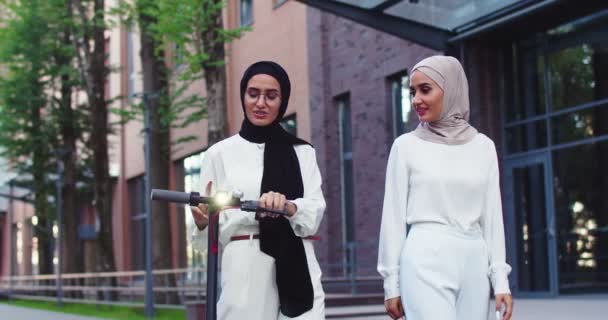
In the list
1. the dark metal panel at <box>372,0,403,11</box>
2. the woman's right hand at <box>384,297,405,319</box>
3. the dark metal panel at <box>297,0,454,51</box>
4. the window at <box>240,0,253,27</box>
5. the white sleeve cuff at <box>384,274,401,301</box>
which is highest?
the window at <box>240,0,253,27</box>

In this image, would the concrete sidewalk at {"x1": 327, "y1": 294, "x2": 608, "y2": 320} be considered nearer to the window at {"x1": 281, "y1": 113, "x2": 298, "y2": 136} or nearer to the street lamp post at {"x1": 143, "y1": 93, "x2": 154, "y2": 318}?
the street lamp post at {"x1": 143, "y1": 93, "x2": 154, "y2": 318}

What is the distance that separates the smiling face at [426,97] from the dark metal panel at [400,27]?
44.6ft

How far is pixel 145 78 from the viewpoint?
23203 mm

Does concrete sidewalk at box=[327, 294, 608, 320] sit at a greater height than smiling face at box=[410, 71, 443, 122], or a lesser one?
lesser

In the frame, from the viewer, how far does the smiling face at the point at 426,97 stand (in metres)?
3.99

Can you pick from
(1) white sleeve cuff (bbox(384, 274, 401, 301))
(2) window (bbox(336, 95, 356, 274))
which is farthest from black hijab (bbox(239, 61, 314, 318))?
(2) window (bbox(336, 95, 356, 274))

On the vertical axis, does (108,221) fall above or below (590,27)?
below

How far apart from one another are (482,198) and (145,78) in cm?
1974

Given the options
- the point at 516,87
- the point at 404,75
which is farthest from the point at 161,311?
the point at 516,87

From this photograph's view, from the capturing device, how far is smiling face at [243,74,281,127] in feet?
12.7

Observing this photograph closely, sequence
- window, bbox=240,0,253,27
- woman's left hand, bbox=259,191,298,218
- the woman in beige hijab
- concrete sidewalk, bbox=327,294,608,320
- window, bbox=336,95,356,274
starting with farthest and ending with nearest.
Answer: window, bbox=240,0,253,27
window, bbox=336,95,356,274
concrete sidewalk, bbox=327,294,608,320
the woman in beige hijab
woman's left hand, bbox=259,191,298,218

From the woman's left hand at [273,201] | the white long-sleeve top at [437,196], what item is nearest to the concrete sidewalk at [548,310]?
the white long-sleeve top at [437,196]

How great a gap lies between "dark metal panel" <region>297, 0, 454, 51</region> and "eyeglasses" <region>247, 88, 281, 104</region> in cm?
1382

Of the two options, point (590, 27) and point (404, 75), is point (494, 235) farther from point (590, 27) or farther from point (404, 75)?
point (404, 75)
